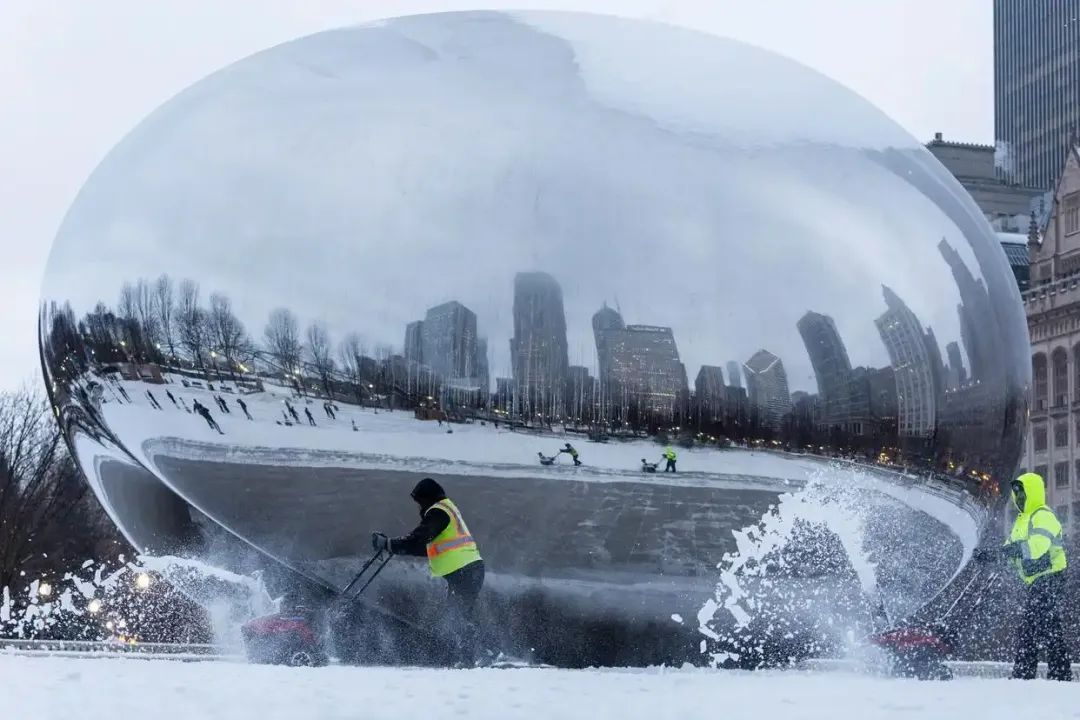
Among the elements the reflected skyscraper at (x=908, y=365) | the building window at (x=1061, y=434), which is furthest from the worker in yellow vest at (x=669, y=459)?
the building window at (x=1061, y=434)

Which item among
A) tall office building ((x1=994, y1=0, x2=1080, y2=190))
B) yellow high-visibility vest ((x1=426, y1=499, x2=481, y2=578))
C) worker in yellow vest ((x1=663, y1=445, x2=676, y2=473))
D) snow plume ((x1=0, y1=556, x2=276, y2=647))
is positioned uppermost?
tall office building ((x1=994, y1=0, x2=1080, y2=190))

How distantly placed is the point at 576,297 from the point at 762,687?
2274mm

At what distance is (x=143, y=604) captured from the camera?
25.9 m

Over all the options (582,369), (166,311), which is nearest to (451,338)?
(582,369)

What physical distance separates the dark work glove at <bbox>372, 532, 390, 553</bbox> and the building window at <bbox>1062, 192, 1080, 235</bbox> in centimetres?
6536

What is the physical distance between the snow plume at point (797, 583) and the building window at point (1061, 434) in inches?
2529

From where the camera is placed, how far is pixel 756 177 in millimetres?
10406

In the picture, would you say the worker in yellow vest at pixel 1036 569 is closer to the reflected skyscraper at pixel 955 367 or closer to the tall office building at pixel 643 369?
the reflected skyscraper at pixel 955 367

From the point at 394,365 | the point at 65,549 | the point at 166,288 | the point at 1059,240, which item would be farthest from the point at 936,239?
the point at 1059,240

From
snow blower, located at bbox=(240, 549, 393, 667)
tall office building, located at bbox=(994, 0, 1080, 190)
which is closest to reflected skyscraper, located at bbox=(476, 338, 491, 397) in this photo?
snow blower, located at bbox=(240, 549, 393, 667)

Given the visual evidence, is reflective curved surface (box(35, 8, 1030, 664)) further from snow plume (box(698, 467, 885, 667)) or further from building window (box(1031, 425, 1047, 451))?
building window (box(1031, 425, 1047, 451))

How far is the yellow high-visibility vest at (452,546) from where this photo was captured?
404 inches

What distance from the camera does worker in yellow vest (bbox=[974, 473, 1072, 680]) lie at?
12.4 m

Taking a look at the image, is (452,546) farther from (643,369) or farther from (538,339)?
(643,369)
